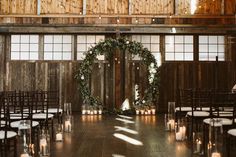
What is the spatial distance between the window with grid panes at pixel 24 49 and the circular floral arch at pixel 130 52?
1.94 meters

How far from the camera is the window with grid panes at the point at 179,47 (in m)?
13.6

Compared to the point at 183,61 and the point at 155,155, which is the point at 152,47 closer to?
the point at 183,61

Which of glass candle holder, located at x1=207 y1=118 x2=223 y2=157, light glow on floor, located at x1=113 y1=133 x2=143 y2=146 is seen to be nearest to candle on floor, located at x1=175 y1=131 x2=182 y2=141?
light glow on floor, located at x1=113 y1=133 x2=143 y2=146

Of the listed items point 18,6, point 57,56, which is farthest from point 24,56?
point 18,6

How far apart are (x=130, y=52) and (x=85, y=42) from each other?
1872mm

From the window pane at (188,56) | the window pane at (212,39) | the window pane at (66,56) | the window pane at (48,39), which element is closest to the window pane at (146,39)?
the window pane at (188,56)

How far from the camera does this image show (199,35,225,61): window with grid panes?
1369cm

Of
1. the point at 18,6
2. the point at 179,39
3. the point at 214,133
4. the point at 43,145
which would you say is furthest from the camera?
the point at 179,39

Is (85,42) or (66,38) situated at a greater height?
(66,38)

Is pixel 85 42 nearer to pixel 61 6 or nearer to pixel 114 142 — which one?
pixel 61 6

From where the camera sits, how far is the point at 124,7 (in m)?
13.2

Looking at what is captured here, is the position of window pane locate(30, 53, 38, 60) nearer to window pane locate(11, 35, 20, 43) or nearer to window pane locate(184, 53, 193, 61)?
window pane locate(11, 35, 20, 43)

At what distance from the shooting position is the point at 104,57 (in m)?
13.5

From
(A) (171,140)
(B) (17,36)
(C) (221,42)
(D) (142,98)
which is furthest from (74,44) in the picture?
(A) (171,140)
